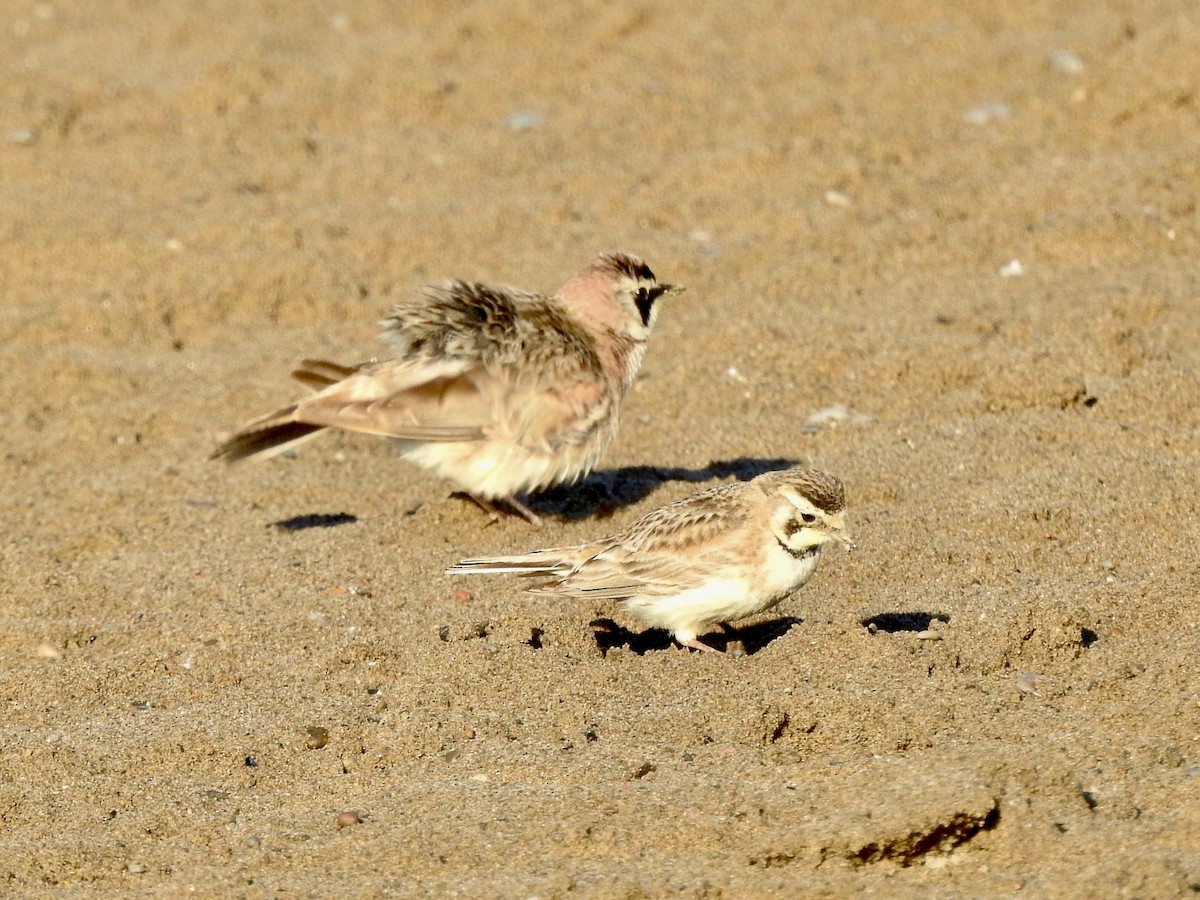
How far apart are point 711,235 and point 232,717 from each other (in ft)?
16.7

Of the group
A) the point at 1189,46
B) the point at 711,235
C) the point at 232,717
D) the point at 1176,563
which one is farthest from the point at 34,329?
the point at 1189,46

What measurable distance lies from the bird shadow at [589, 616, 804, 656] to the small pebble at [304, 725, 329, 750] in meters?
1.04

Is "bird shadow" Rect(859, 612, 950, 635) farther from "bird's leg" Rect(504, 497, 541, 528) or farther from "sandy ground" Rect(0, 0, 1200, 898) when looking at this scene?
"bird's leg" Rect(504, 497, 541, 528)

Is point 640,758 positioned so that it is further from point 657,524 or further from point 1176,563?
point 1176,563

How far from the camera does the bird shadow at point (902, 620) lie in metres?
5.80

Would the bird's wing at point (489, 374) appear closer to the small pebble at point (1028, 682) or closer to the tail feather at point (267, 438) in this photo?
the tail feather at point (267, 438)

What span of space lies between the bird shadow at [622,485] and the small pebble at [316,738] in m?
2.13

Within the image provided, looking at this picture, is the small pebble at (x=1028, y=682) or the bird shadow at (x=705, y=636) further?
the bird shadow at (x=705, y=636)

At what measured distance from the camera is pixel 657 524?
19.7 feet

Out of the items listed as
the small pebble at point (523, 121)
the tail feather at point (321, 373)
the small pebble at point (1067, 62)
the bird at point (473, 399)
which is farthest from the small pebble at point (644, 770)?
Answer: the small pebble at point (1067, 62)

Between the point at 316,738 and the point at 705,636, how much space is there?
5.08ft

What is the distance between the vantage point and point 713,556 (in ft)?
18.9

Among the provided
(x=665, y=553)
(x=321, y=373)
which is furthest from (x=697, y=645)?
(x=321, y=373)

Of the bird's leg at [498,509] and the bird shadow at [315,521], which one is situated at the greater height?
the bird's leg at [498,509]
